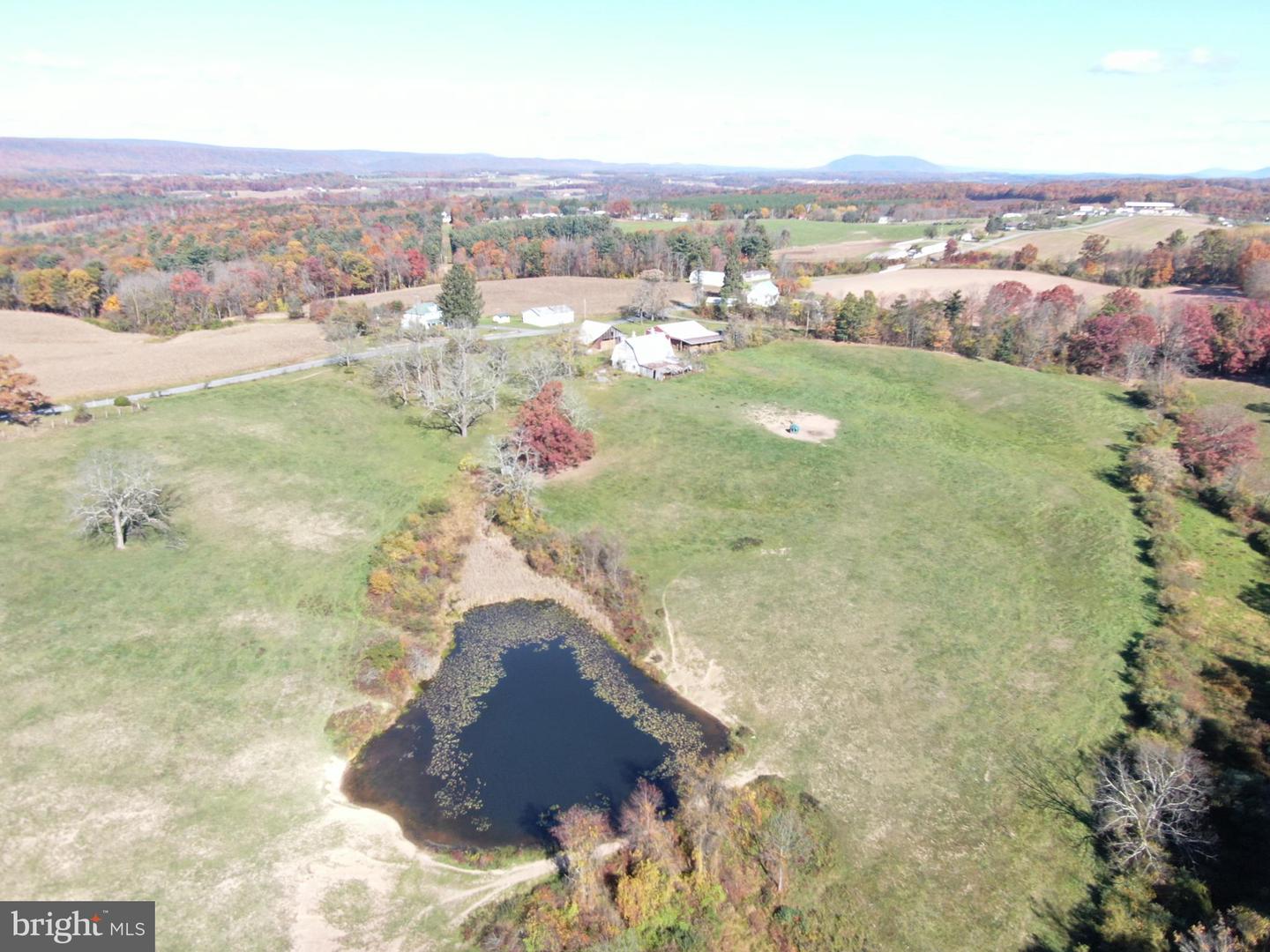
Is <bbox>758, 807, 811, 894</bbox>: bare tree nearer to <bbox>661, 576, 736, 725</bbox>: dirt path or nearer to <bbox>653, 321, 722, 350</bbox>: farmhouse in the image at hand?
<bbox>661, 576, 736, 725</bbox>: dirt path

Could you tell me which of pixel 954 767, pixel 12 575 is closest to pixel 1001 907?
pixel 954 767

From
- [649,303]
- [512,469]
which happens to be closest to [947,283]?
[649,303]

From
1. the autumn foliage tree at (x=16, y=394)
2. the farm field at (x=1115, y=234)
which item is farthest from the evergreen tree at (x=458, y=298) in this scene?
the farm field at (x=1115, y=234)

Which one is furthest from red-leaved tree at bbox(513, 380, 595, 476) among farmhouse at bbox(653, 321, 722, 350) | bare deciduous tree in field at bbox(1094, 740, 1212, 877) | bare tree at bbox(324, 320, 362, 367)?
bare deciduous tree in field at bbox(1094, 740, 1212, 877)

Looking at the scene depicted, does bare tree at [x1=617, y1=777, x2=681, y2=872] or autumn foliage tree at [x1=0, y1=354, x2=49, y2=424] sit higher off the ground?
autumn foliage tree at [x1=0, y1=354, x2=49, y2=424]

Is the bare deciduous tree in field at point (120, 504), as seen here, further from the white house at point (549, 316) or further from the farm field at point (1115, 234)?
the farm field at point (1115, 234)
